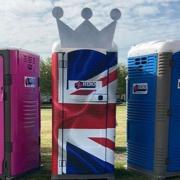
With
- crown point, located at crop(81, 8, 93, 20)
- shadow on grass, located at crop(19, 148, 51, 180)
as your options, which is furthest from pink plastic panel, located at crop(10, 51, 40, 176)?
crown point, located at crop(81, 8, 93, 20)

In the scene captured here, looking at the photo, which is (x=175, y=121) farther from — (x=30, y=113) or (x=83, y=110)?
(x=30, y=113)

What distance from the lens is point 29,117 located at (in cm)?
770

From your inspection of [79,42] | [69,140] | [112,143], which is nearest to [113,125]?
[112,143]

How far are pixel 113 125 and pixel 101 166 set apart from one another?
656mm

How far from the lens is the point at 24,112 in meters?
7.49

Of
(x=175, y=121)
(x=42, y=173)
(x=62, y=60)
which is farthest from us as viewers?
(x=42, y=173)

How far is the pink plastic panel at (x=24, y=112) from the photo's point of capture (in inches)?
283

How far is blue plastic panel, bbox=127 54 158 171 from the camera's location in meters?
7.43

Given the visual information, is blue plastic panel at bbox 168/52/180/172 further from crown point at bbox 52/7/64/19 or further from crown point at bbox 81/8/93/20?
crown point at bbox 52/7/64/19

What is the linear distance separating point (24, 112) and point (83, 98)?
1152 mm

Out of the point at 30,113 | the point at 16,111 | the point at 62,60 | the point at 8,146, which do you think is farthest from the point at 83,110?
the point at 8,146

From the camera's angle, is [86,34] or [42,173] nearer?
[86,34]

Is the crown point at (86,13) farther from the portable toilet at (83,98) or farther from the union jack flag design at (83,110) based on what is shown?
the union jack flag design at (83,110)

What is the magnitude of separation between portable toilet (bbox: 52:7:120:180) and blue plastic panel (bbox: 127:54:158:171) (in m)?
0.76
